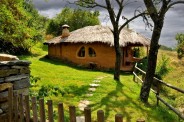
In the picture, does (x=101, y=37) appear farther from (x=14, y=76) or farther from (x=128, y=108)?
(x=14, y=76)

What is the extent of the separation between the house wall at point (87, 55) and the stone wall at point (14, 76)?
1984cm

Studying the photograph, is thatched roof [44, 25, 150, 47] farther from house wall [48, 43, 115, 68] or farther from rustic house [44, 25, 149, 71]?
house wall [48, 43, 115, 68]

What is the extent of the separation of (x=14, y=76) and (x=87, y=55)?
70.3 feet

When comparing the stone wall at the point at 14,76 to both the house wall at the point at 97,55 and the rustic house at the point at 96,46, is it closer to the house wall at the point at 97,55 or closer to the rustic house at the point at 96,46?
the rustic house at the point at 96,46

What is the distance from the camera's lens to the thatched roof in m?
26.6

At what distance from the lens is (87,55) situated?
90.7ft

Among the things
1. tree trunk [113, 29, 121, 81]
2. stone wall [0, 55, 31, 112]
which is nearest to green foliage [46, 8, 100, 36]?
tree trunk [113, 29, 121, 81]

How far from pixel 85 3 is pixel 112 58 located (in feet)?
30.8

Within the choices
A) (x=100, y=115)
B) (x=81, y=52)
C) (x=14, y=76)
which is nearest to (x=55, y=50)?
(x=81, y=52)

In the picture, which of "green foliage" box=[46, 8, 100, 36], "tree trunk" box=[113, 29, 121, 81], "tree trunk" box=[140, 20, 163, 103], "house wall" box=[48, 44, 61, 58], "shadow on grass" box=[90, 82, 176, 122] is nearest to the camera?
"shadow on grass" box=[90, 82, 176, 122]

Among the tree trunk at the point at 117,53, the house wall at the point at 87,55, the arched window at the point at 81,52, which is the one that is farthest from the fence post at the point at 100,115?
the arched window at the point at 81,52

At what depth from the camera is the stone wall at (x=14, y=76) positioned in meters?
5.96

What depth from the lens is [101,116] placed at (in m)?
2.92

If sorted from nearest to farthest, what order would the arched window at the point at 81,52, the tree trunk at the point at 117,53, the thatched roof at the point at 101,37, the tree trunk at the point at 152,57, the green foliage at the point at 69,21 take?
1. the tree trunk at the point at 152,57
2. the tree trunk at the point at 117,53
3. the thatched roof at the point at 101,37
4. the arched window at the point at 81,52
5. the green foliage at the point at 69,21
